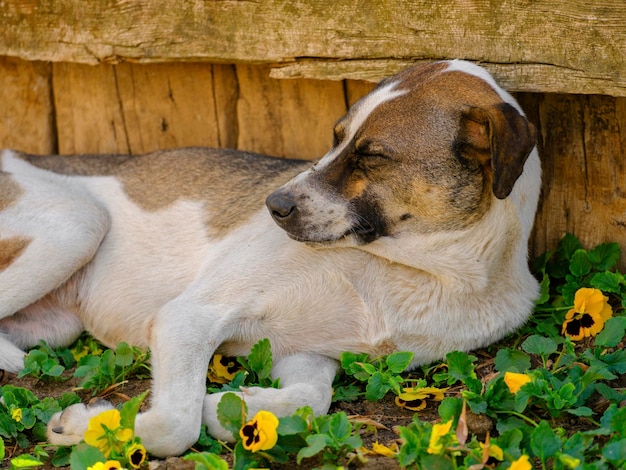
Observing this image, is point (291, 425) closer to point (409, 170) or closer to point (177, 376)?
point (177, 376)

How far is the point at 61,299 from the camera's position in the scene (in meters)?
4.70

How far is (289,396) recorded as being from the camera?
3672mm

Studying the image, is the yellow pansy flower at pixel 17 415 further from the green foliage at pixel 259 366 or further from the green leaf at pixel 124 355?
the green foliage at pixel 259 366

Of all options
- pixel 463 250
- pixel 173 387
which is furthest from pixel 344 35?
pixel 173 387

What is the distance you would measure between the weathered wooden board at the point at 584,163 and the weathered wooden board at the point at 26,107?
307cm

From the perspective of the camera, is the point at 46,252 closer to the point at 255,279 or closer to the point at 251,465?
the point at 255,279

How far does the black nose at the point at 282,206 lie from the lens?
3844 mm

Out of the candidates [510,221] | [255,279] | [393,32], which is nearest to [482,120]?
[510,221]

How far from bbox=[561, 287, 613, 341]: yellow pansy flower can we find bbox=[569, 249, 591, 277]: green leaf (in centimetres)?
30

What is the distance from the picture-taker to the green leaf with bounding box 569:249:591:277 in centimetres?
453

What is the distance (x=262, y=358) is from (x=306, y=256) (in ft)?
1.72

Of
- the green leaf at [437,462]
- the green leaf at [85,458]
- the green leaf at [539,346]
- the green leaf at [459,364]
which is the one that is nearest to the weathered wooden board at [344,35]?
the green leaf at [539,346]

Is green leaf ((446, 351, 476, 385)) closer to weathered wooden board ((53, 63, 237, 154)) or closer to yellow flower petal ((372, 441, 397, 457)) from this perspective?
yellow flower petal ((372, 441, 397, 457))

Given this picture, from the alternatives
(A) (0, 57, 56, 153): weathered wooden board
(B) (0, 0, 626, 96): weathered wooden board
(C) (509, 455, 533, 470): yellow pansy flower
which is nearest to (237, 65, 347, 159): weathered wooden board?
(B) (0, 0, 626, 96): weathered wooden board
